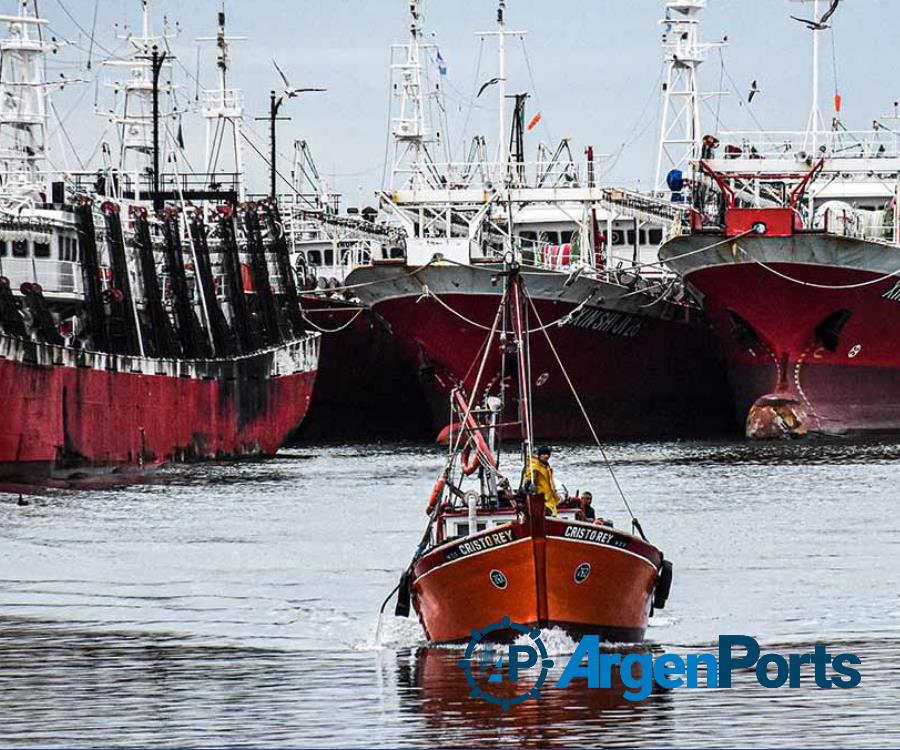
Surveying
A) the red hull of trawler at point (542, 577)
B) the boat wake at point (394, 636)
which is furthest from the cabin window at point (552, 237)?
the red hull of trawler at point (542, 577)

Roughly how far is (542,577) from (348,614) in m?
6.36

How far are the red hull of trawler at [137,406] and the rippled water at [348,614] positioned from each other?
6.80 ft

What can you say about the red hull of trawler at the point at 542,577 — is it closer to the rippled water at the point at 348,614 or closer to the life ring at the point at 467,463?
the rippled water at the point at 348,614

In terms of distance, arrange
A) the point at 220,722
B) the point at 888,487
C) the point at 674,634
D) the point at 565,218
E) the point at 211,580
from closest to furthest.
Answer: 1. the point at 220,722
2. the point at 674,634
3. the point at 211,580
4. the point at 888,487
5. the point at 565,218

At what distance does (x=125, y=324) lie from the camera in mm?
56938

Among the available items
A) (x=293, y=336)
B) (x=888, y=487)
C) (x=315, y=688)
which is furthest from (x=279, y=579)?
(x=293, y=336)

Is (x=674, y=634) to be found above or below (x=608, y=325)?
below

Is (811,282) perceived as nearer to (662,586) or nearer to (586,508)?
(586,508)

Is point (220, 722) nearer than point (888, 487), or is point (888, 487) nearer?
point (220, 722)

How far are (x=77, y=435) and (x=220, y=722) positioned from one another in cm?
3326

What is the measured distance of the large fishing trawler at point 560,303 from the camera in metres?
63.4

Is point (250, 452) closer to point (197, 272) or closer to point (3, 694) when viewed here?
point (197, 272)

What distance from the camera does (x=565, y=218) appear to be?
78000 millimetres

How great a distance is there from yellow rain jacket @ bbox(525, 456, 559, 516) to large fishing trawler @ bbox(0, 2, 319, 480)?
26.7 m
